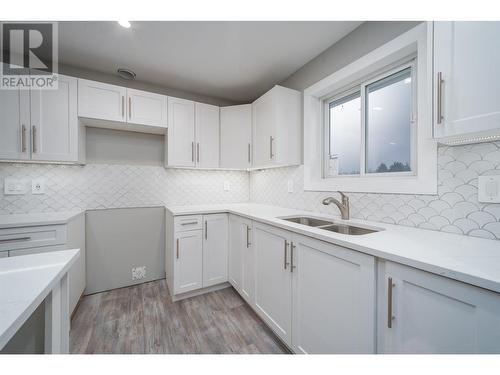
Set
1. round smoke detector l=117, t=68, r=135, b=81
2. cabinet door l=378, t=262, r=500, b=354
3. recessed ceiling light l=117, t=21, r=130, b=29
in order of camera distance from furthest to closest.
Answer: round smoke detector l=117, t=68, r=135, b=81, recessed ceiling light l=117, t=21, r=130, b=29, cabinet door l=378, t=262, r=500, b=354

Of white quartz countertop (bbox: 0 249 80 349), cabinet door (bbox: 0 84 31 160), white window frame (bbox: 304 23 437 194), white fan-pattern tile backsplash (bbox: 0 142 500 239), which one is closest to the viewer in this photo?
white quartz countertop (bbox: 0 249 80 349)

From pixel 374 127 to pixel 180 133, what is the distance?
1.98 metres

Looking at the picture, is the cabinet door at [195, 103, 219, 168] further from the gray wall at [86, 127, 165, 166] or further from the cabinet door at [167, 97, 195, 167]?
the gray wall at [86, 127, 165, 166]

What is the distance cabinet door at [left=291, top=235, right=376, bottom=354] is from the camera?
2.99 feet

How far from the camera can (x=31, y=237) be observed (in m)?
1.53

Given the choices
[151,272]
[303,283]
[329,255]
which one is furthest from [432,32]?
[151,272]

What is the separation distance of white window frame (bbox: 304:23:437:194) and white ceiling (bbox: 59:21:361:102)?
362mm

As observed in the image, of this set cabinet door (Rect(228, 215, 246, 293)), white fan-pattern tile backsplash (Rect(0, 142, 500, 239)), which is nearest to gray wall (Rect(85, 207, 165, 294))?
white fan-pattern tile backsplash (Rect(0, 142, 500, 239))

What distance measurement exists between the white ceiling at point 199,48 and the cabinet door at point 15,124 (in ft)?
1.90

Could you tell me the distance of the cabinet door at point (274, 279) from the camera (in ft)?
4.55

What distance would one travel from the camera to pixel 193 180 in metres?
2.69

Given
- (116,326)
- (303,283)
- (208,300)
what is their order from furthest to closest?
(208,300) < (116,326) < (303,283)
